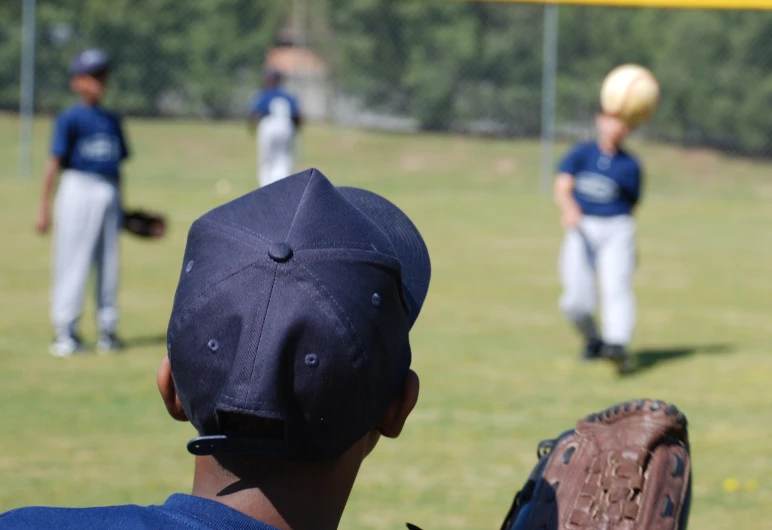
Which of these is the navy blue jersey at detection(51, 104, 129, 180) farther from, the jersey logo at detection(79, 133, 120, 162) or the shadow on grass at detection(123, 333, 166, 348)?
the shadow on grass at detection(123, 333, 166, 348)

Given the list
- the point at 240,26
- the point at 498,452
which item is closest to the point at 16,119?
the point at 240,26

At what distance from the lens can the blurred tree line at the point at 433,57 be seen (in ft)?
76.1

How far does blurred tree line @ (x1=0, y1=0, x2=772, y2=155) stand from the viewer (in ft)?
76.1

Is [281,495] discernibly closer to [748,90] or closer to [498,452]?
[498,452]

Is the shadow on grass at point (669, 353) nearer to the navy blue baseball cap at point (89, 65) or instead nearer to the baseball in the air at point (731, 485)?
the baseball in the air at point (731, 485)

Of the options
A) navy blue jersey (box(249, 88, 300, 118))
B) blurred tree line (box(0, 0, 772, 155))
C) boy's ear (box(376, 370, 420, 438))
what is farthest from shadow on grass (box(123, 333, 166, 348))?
blurred tree line (box(0, 0, 772, 155))

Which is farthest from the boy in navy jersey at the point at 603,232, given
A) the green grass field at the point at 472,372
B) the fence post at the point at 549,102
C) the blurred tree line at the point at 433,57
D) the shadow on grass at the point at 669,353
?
the blurred tree line at the point at 433,57

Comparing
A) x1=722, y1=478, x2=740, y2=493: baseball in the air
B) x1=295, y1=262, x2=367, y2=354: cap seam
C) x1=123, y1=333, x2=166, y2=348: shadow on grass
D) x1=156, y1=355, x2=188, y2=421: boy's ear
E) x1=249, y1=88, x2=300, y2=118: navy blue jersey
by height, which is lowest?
x1=123, y1=333, x2=166, y2=348: shadow on grass

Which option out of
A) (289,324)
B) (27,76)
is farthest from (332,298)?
(27,76)

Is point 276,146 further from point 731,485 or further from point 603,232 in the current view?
point 731,485

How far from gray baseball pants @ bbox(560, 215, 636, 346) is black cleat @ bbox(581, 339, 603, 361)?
0.11 meters

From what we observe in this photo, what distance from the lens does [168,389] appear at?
1.68m

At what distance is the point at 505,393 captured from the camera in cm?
729

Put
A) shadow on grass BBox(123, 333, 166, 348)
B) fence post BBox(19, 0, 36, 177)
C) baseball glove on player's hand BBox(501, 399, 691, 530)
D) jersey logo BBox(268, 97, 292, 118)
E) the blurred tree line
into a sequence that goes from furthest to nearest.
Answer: the blurred tree line → fence post BBox(19, 0, 36, 177) → jersey logo BBox(268, 97, 292, 118) → shadow on grass BBox(123, 333, 166, 348) → baseball glove on player's hand BBox(501, 399, 691, 530)
